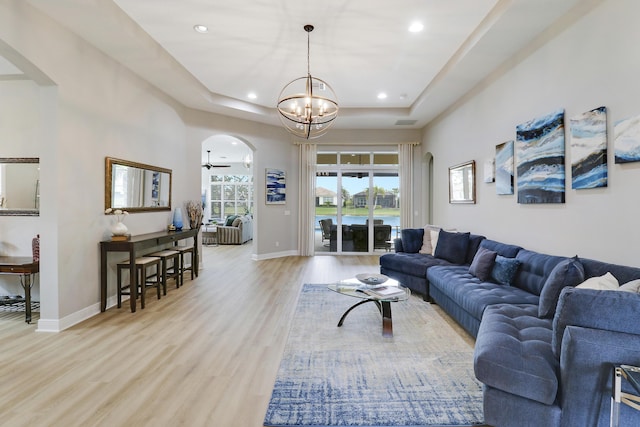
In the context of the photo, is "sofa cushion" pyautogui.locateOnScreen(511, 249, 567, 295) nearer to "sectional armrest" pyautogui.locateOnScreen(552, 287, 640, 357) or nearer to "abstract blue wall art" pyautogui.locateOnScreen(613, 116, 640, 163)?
"abstract blue wall art" pyautogui.locateOnScreen(613, 116, 640, 163)

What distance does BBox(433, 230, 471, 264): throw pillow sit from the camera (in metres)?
4.62

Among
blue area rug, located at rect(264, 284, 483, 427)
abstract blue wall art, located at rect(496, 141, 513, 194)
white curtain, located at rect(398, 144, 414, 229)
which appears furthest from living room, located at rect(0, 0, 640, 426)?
white curtain, located at rect(398, 144, 414, 229)

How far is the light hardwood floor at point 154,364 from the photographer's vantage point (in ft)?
6.68

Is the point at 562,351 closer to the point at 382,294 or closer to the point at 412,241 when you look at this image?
the point at 382,294

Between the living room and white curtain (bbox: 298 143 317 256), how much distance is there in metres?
3.10

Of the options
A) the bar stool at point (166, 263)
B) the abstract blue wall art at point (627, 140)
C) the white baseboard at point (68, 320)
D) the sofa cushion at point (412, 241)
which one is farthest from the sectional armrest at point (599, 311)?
the bar stool at point (166, 263)

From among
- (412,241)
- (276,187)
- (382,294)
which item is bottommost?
(382,294)

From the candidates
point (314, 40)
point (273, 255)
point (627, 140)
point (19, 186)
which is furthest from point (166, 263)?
point (627, 140)

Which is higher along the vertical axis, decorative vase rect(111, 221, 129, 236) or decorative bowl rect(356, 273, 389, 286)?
decorative vase rect(111, 221, 129, 236)

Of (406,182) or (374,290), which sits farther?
(406,182)

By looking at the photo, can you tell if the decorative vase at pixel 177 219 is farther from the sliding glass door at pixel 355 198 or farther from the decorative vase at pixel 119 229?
the sliding glass door at pixel 355 198

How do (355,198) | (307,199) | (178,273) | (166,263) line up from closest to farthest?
(166,263), (178,273), (307,199), (355,198)

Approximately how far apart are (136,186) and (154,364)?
2.88 m

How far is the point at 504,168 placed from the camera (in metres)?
4.10
